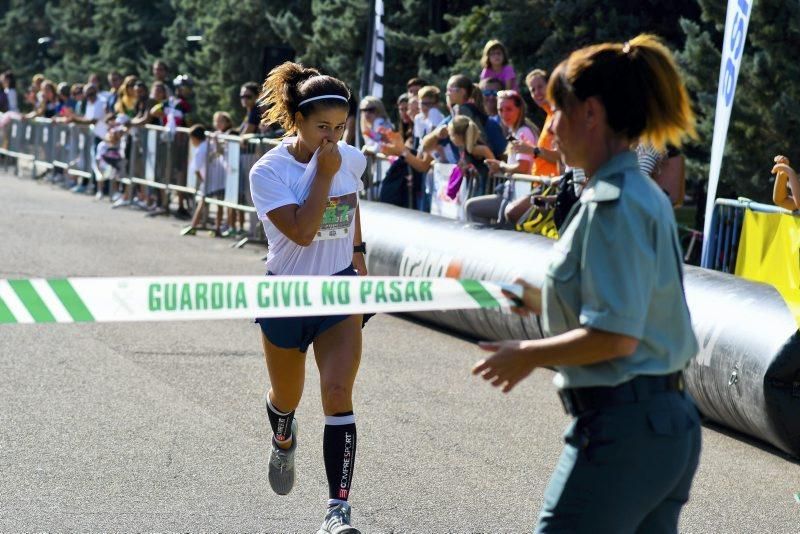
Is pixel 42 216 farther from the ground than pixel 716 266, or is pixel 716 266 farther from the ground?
pixel 716 266

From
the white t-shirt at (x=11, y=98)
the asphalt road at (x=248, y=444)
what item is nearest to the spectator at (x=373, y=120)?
the asphalt road at (x=248, y=444)

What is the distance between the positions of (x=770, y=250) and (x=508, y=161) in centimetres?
357

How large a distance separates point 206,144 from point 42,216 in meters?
3.00

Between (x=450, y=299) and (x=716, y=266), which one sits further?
(x=716, y=266)

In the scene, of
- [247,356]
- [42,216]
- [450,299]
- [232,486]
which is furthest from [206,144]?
[450,299]

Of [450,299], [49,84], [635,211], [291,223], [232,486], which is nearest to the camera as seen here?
[635,211]

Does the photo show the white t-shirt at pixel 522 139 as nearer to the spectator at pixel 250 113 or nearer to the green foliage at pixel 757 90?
the green foliage at pixel 757 90

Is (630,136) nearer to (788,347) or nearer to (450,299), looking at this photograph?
(450,299)

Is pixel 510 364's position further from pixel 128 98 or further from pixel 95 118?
pixel 95 118

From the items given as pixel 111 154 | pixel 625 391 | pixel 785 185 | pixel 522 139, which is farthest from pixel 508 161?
pixel 111 154

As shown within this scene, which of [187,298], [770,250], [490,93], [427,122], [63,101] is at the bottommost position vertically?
[63,101]

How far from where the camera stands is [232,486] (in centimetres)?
A: 629

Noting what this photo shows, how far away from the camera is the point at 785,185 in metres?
9.26

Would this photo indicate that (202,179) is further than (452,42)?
No
